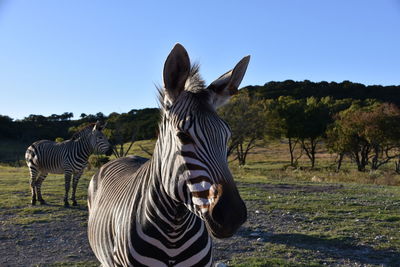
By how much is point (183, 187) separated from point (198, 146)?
0.26 m

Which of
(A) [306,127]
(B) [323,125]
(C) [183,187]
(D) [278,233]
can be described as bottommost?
(D) [278,233]

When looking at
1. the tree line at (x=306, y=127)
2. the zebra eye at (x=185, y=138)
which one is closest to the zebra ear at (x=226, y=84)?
the zebra eye at (x=185, y=138)

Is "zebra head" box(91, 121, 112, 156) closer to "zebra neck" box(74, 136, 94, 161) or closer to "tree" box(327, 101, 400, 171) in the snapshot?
"zebra neck" box(74, 136, 94, 161)

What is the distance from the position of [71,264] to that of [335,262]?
421cm

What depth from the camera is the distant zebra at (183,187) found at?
191 centimetres

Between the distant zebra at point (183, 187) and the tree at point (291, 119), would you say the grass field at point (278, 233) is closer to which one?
the distant zebra at point (183, 187)

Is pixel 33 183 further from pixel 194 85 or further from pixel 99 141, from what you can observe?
pixel 194 85

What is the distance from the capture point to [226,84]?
7.82 feet

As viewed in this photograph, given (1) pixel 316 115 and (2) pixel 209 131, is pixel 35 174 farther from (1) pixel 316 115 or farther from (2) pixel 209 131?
(1) pixel 316 115

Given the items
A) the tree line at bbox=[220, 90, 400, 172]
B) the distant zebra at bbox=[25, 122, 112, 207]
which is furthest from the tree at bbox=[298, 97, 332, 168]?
the distant zebra at bbox=[25, 122, 112, 207]

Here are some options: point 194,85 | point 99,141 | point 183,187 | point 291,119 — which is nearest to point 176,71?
point 194,85

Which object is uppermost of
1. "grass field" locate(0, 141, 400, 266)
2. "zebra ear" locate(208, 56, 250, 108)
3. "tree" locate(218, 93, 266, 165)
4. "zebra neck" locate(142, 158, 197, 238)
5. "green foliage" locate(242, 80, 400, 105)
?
"green foliage" locate(242, 80, 400, 105)

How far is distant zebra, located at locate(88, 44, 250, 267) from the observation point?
191 centimetres

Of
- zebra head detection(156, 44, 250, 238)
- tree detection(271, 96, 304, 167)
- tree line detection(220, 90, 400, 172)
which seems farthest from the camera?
tree detection(271, 96, 304, 167)
